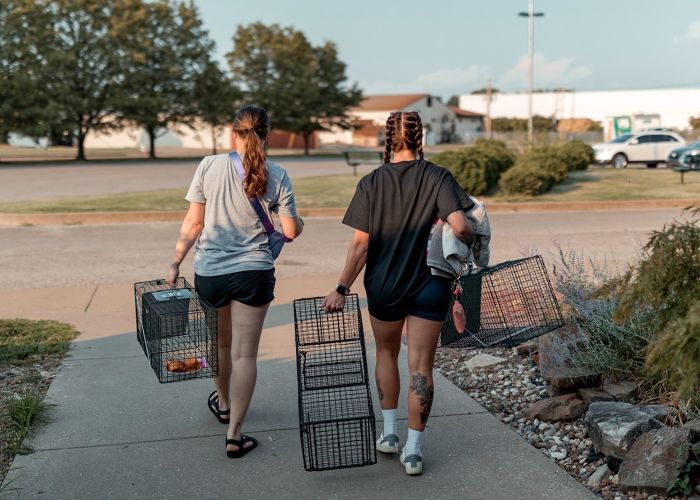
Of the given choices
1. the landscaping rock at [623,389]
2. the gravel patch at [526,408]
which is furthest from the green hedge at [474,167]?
the landscaping rock at [623,389]

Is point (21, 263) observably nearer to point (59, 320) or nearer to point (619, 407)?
point (59, 320)

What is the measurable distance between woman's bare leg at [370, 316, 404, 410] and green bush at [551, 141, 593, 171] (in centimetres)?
1923

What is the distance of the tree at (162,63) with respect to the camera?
131ft

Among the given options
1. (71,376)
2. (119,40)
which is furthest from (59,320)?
(119,40)

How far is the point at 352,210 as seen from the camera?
3951 millimetres

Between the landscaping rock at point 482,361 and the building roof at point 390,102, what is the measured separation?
87.8 metres

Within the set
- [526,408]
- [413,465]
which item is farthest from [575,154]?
[413,465]

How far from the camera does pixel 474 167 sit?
18578 mm

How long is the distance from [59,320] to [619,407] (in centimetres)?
521

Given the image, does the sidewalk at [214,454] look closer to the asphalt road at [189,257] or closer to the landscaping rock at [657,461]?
the landscaping rock at [657,461]

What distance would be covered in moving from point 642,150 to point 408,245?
1214 inches

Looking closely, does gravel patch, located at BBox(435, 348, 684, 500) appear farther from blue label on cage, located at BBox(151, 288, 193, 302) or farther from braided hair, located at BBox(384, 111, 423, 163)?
blue label on cage, located at BBox(151, 288, 193, 302)

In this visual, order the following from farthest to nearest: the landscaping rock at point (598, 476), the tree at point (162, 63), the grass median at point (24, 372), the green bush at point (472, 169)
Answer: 1. the tree at point (162, 63)
2. the green bush at point (472, 169)
3. the grass median at point (24, 372)
4. the landscaping rock at point (598, 476)

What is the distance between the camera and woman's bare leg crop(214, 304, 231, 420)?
435 centimetres
